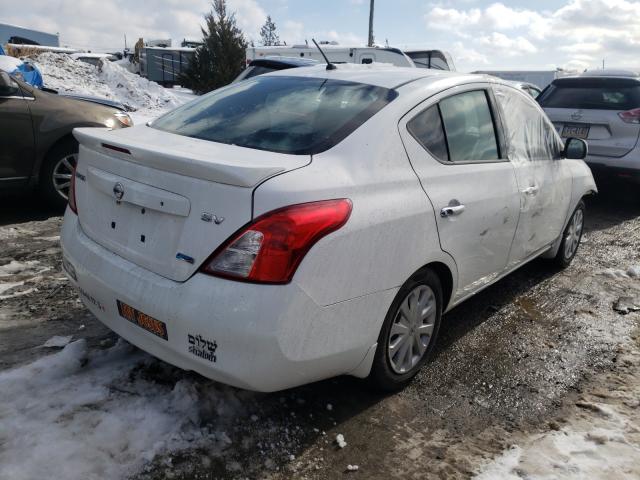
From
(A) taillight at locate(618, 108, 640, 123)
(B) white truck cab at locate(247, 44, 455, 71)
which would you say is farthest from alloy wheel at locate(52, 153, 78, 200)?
(B) white truck cab at locate(247, 44, 455, 71)

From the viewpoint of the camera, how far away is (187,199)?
2.18 metres

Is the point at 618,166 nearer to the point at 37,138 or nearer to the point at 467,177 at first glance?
the point at 467,177

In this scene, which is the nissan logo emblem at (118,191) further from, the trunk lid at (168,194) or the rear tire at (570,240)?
the rear tire at (570,240)

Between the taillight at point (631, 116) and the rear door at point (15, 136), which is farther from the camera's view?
the taillight at point (631, 116)

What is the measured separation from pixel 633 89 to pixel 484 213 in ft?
17.2

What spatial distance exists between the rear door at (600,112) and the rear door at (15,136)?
20.6ft

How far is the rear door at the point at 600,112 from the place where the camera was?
6879 millimetres

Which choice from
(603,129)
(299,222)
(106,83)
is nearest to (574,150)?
(299,222)

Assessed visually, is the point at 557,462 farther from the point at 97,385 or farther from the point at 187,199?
the point at 97,385

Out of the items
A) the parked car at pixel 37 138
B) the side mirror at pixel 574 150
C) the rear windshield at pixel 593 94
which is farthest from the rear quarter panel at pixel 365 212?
the rear windshield at pixel 593 94

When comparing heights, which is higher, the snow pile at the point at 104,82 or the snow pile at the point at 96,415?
the snow pile at the point at 104,82

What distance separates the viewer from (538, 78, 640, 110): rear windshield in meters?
6.96

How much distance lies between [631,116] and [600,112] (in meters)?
0.36

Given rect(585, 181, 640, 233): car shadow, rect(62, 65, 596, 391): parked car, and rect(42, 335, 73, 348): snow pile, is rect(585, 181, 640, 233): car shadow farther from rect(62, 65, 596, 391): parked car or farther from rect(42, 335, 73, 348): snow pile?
rect(42, 335, 73, 348): snow pile
